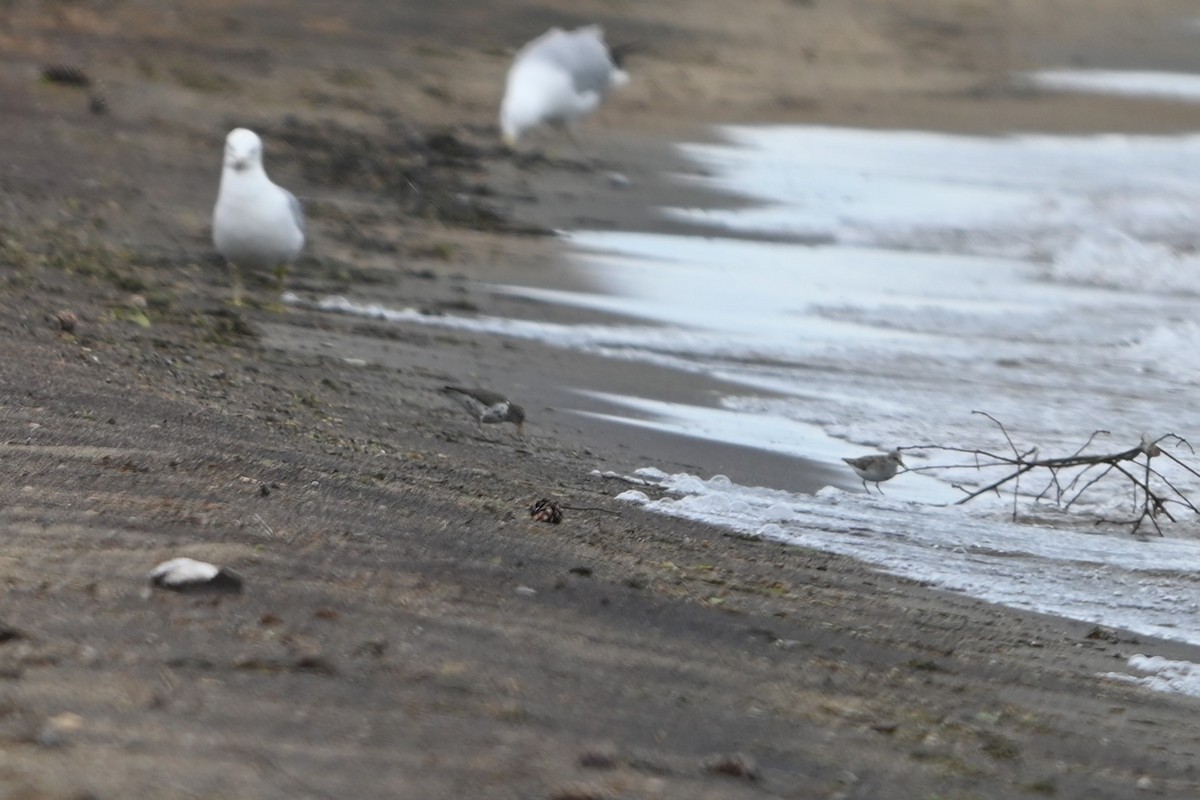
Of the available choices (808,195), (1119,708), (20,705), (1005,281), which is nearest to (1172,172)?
(808,195)

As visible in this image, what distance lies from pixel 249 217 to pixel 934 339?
289cm

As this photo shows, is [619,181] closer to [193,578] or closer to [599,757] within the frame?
[193,578]

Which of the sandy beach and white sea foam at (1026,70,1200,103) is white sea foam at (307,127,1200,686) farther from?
white sea foam at (1026,70,1200,103)

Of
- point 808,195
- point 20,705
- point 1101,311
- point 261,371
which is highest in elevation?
point 808,195

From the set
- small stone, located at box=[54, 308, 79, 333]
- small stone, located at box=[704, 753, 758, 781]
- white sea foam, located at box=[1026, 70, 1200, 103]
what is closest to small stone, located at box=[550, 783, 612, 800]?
small stone, located at box=[704, 753, 758, 781]

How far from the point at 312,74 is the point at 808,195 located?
3.85 metres

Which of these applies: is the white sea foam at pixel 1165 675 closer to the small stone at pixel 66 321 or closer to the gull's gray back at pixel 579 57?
the small stone at pixel 66 321

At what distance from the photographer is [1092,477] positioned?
5082 millimetres

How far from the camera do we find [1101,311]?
838cm

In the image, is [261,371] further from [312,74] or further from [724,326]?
[312,74]

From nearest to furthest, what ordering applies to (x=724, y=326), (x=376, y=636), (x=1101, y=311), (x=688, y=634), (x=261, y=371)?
(x=376, y=636) < (x=688, y=634) < (x=261, y=371) < (x=724, y=326) < (x=1101, y=311)

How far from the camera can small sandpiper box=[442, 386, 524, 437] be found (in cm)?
503

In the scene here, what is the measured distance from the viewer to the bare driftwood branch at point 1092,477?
4.46 meters

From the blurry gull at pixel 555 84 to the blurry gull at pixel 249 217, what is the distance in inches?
187
